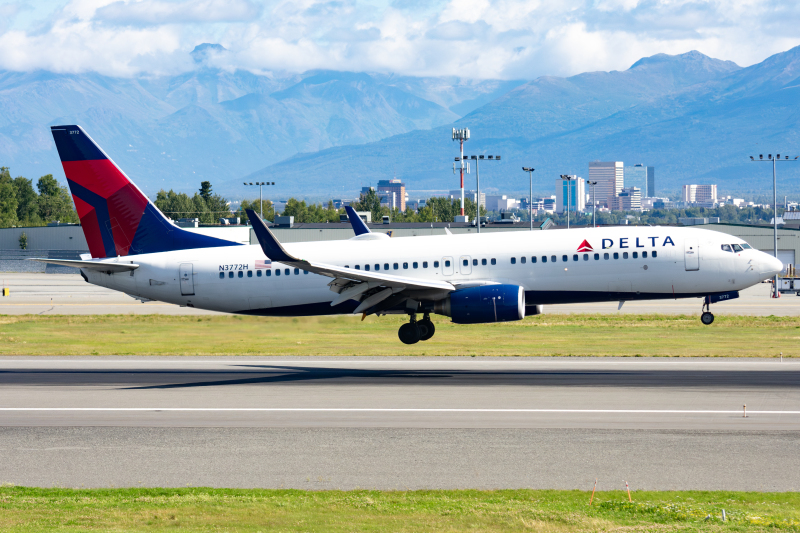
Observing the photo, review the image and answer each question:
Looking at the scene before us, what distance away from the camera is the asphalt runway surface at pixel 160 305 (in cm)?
6625

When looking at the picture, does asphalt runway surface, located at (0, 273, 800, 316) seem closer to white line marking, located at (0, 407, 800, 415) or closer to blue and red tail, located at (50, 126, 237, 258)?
blue and red tail, located at (50, 126, 237, 258)

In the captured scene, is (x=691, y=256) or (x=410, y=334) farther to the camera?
(x=410, y=334)

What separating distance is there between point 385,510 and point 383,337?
1192 inches

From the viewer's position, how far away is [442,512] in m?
15.6

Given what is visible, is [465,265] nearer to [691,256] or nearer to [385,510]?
[691,256]

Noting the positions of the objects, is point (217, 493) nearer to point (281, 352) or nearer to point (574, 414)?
point (574, 414)

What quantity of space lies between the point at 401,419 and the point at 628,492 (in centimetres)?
859

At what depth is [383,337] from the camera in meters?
46.1

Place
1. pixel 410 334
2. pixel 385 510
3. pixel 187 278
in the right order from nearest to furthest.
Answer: pixel 385 510
pixel 410 334
pixel 187 278

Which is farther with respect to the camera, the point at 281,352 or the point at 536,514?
the point at 281,352

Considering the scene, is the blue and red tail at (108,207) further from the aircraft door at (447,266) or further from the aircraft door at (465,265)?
the aircraft door at (465,265)

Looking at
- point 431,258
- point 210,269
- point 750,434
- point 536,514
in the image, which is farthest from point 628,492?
point 210,269

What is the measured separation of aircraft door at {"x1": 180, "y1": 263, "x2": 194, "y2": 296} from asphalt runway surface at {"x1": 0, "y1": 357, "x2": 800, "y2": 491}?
4311mm

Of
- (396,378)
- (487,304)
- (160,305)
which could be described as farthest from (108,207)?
(160,305)
